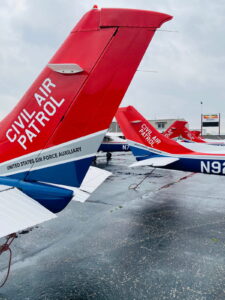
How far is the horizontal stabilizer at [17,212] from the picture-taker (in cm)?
213

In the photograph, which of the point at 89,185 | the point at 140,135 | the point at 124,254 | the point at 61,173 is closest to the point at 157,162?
the point at 140,135

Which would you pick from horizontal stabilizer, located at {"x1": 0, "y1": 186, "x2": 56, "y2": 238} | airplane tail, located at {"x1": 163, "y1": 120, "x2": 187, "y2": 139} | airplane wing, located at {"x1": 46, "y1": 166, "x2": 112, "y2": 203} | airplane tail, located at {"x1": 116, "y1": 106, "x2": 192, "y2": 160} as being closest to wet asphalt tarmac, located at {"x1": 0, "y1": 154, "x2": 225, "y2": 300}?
airplane wing, located at {"x1": 46, "y1": 166, "x2": 112, "y2": 203}

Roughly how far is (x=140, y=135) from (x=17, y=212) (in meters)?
8.47

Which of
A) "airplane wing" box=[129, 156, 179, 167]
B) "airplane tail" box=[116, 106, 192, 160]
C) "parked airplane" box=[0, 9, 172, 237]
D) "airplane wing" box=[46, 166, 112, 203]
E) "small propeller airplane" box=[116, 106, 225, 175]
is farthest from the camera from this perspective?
"airplane tail" box=[116, 106, 192, 160]

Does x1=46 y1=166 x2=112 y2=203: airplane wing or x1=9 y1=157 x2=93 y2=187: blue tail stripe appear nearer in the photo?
x1=9 y1=157 x2=93 y2=187: blue tail stripe

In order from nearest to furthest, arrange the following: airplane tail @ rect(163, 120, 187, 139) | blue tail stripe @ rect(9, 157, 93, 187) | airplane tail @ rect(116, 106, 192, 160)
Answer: blue tail stripe @ rect(9, 157, 93, 187) < airplane tail @ rect(116, 106, 192, 160) < airplane tail @ rect(163, 120, 187, 139)

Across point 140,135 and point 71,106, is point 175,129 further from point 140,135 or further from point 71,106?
point 71,106

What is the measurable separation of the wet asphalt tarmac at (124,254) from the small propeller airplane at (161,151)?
1.45 m

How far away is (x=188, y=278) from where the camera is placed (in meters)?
3.89

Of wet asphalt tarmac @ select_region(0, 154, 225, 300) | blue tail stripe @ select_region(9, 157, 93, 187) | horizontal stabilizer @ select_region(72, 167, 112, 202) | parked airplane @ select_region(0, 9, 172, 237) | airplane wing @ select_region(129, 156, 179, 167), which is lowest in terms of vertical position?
wet asphalt tarmac @ select_region(0, 154, 225, 300)

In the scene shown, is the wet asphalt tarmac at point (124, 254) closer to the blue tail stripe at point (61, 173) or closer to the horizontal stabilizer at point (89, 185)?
the horizontal stabilizer at point (89, 185)

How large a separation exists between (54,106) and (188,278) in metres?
3.30

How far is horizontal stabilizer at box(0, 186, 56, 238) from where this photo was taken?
7.00 ft

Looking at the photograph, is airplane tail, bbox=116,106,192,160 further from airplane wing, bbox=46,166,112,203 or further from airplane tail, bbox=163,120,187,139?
airplane tail, bbox=163,120,187,139
